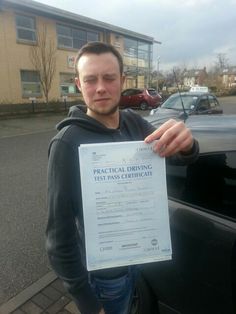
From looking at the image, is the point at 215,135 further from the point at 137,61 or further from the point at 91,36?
the point at 137,61

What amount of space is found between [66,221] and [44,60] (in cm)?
2061

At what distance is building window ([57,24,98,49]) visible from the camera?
74.8ft

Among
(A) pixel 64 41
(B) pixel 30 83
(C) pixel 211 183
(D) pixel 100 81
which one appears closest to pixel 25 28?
(B) pixel 30 83

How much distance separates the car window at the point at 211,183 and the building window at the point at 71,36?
73.3 ft

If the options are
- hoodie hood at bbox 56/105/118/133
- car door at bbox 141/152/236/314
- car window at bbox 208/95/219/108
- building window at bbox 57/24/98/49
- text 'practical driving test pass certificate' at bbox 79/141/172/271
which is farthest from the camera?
building window at bbox 57/24/98/49

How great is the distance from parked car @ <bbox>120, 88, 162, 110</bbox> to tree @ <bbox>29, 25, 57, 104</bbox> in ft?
15.6

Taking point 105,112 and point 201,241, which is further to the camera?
point 201,241

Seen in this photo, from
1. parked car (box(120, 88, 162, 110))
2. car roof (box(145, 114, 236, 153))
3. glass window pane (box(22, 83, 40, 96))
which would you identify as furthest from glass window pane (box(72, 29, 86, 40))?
car roof (box(145, 114, 236, 153))

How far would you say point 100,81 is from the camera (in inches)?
54.6

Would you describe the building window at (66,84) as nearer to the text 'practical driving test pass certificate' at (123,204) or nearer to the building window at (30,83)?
the building window at (30,83)

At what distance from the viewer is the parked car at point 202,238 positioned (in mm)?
1778

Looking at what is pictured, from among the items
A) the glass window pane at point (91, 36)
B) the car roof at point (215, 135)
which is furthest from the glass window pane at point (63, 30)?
the car roof at point (215, 135)

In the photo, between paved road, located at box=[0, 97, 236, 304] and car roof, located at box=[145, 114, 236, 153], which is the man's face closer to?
car roof, located at box=[145, 114, 236, 153]

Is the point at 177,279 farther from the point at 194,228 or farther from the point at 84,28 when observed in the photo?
the point at 84,28
